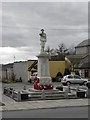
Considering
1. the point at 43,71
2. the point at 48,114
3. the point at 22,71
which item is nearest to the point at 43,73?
the point at 43,71

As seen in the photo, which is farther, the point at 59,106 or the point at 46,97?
the point at 46,97

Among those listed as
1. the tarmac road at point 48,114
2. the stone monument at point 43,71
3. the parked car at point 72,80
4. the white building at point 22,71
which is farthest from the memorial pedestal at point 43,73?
the white building at point 22,71

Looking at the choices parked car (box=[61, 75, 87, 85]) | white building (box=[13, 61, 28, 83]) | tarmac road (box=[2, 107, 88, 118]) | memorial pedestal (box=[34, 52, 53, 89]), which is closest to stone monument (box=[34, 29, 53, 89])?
memorial pedestal (box=[34, 52, 53, 89])

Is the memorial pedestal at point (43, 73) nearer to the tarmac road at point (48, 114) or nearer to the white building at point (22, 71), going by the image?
the tarmac road at point (48, 114)

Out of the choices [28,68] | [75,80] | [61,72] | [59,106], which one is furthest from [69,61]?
[59,106]

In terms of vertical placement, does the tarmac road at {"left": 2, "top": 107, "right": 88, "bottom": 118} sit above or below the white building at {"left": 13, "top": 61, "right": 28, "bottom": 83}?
below

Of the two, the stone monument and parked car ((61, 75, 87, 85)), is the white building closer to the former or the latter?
parked car ((61, 75, 87, 85))

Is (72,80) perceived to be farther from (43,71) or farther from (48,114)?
(48,114)

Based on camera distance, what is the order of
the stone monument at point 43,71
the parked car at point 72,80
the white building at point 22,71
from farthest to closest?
the white building at point 22,71 < the parked car at point 72,80 < the stone monument at point 43,71

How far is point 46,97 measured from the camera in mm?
18859

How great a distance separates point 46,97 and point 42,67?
2938 millimetres

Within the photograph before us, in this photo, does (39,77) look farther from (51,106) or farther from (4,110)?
(4,110)

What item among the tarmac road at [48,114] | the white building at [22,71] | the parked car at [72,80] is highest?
the white building at [22,71]

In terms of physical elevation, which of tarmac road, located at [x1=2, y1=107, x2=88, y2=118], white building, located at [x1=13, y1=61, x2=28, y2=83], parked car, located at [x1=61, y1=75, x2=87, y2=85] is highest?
white building, located at [x1=13, y1=61, x2=28, y2=83]
